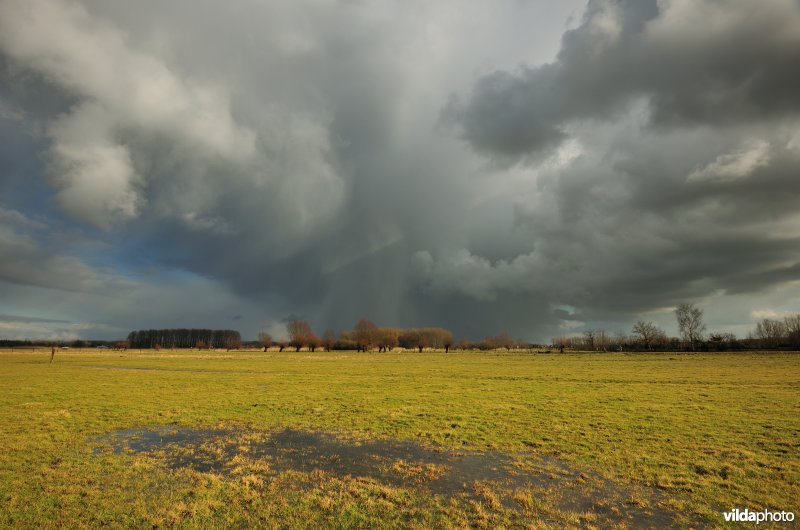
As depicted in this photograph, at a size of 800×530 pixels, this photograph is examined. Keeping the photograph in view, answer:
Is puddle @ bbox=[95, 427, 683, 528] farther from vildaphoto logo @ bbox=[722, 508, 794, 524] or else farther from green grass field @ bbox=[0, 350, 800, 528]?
vildaphoto logo @ bbox=[722, 508, 794, 524]

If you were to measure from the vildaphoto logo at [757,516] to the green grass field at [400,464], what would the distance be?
18.5 inches

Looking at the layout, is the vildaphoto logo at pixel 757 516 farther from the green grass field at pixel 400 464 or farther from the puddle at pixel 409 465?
the puddle at pixel 409 465

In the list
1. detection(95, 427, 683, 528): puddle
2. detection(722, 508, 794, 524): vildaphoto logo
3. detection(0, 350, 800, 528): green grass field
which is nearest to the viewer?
detection(722, 508, 794, 524): vildaphoto logo

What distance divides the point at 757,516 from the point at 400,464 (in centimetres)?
1095

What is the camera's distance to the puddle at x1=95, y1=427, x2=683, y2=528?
37.4ft

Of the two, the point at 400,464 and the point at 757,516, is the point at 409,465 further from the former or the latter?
the point at 757,516

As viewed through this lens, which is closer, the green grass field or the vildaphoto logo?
the vildaphoto logo

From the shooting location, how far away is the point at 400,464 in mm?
14922

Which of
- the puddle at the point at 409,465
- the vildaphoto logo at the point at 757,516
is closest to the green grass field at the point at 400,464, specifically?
the puddle at the point at 409,465

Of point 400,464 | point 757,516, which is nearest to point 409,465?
point 400,464

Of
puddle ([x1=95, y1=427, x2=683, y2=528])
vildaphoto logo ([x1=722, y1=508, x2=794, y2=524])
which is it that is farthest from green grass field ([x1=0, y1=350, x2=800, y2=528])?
vildaphoto logo ([x1=722, y1=508, x2=794, y2=524])

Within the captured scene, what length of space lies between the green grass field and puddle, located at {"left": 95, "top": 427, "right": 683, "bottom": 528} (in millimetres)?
290

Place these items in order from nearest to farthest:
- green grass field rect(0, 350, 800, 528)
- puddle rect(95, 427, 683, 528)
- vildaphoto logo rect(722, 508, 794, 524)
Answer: vildaphoto logo rect(722, 508, 794, 524) < green grass field rect(0, 350, 800, 528) < puddle rect(95, 427, 683, 528)

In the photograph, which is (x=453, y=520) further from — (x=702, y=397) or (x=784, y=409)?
(x=702, y=397)
